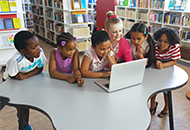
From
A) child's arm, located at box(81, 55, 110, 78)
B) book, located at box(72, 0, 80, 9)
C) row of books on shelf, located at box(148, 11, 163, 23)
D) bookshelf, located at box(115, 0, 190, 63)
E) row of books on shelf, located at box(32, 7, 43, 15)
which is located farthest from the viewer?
row of books on shelf, located at box(32, 7, 43, 15)

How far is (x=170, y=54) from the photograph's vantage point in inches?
71.2

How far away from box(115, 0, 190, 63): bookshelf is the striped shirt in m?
2.64

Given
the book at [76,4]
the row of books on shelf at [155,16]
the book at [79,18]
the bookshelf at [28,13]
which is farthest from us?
the bookshelf at [28,13]

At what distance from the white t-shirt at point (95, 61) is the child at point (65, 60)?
0.43ft

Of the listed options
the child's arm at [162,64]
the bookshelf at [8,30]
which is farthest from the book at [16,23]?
the child's arm at [162,64]

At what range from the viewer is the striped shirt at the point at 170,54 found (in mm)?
1788

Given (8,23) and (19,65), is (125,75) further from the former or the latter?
(8,23)

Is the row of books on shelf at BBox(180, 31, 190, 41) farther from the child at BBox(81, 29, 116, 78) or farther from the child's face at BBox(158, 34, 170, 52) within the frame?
the child at BBox(81, 29, 116, 78)

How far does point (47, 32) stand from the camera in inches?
244

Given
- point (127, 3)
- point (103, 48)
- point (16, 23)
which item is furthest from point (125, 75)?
point (127, 3)

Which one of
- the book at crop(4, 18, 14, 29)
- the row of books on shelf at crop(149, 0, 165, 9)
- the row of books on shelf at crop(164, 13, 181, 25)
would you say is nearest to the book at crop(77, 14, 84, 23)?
the book at crop(4, 18, 14, 29)

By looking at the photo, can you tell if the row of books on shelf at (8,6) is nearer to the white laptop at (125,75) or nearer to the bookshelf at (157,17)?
the white laptop at (125,75)

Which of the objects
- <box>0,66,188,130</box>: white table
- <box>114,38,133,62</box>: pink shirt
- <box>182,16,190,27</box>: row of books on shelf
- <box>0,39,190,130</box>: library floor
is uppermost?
<box>182,16,190,27</box>: row of books on shelf

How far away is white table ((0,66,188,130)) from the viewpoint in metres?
0.94
